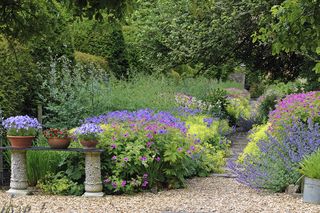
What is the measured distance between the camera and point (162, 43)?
1634cm

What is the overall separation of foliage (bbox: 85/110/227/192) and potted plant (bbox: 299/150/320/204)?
1.60 m

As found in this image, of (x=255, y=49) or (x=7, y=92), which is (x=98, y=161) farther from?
(x=255, y=49)

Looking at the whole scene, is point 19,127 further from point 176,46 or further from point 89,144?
point 176,46

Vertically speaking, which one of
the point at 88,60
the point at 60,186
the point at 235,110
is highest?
the point at 88,60

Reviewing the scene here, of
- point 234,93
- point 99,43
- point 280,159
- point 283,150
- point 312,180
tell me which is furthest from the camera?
point 234,93

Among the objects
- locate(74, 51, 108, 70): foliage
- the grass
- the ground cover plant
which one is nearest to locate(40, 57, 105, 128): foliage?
the grass

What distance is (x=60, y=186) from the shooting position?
22.1 feet

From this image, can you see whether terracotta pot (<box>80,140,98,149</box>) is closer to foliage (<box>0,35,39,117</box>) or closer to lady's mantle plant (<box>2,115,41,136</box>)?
lady's mantle plant (<box>2,115,41,136</box>)

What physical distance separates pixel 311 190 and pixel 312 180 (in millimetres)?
112

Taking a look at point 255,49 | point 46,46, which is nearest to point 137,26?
point 255,49

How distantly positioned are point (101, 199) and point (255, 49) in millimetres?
9917

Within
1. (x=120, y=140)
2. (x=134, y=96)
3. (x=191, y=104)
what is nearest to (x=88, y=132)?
(x=120, y=140)

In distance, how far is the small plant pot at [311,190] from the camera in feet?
19.6

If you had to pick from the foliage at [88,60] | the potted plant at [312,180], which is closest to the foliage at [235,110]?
the foliage at [88,60]
